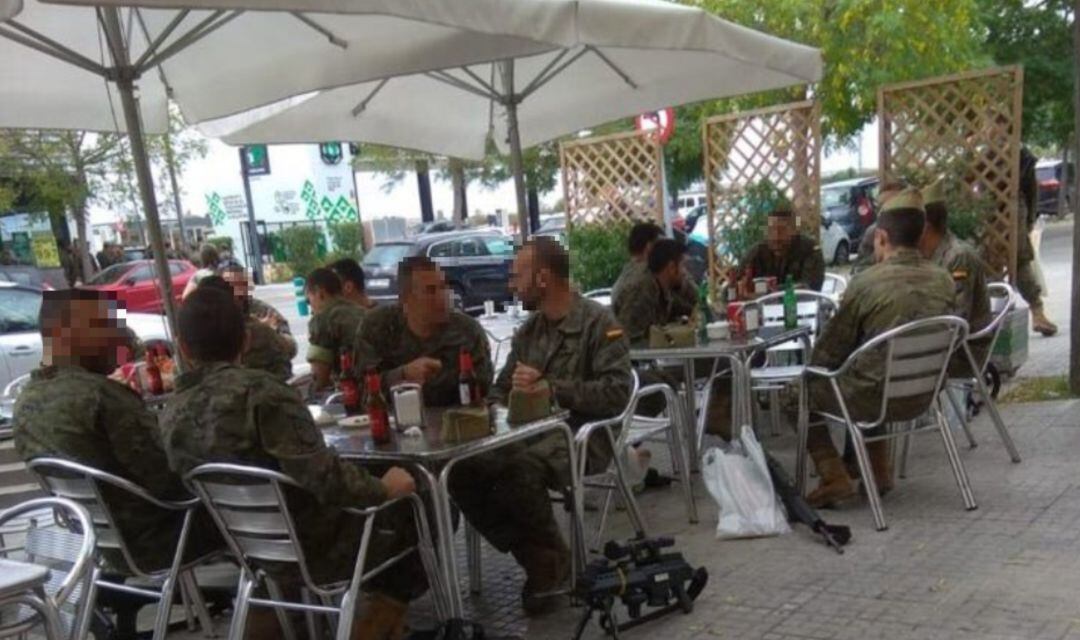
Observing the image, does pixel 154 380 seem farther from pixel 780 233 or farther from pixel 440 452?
pixel 780 233

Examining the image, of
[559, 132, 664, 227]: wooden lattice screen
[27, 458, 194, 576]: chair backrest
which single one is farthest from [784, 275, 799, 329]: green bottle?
[559, 132, 664, 227]: wooden lattice screen

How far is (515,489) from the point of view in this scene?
3879mm

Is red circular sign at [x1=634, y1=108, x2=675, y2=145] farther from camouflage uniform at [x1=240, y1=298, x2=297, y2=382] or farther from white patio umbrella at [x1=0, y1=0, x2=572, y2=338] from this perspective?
camouflage uniform at [x1=240, y1=298, x2=297, y2=382]

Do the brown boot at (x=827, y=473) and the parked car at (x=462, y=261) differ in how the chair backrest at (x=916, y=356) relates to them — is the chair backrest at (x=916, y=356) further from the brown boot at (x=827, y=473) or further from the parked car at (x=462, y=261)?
the parked car at (x=462, y=261)

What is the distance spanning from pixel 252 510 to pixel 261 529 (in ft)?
0.25

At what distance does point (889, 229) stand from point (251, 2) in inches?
121

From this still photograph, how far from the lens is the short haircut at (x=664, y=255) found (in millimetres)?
5695

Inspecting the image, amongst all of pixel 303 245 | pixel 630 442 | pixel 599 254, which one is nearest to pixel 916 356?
pixel 630 442

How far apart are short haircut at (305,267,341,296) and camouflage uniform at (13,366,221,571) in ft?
7.79

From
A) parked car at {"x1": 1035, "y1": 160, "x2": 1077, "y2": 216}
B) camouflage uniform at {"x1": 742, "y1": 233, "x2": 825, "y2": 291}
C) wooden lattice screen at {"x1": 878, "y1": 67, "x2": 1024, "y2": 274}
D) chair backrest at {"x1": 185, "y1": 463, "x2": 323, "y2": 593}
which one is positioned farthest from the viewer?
parked car at {"x1": 1035, "y1": 160, "x2": 1077, "y2": 216}

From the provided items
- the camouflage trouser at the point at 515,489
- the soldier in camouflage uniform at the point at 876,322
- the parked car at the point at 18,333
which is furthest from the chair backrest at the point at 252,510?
the parked car at the point at 18,333

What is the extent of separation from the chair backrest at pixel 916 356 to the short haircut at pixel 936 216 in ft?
4.66

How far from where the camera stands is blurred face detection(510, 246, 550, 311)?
417cm

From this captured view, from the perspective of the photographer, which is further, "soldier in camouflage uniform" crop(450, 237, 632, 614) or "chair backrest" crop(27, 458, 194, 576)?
"soldier in camouflage uniform" crop(450, 237, 632, 614)
